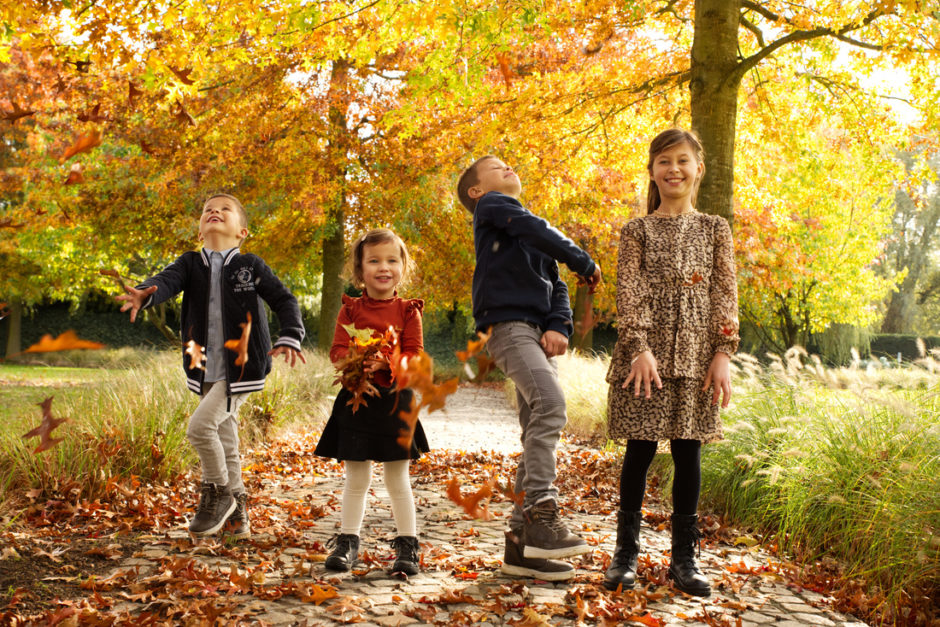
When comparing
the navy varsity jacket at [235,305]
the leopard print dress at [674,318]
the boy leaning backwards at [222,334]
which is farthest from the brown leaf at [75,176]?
the leopard print dress at [674,318]

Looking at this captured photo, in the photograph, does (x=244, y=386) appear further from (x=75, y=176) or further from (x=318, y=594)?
(x=75, y=176)

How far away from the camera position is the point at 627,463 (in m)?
3.21

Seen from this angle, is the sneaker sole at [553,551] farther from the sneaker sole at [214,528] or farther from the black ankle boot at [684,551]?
the sneaker sole at [214,528]

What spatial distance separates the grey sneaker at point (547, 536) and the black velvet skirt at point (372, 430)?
61 centimetres

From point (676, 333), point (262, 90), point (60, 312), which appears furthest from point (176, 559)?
point (60, 312)

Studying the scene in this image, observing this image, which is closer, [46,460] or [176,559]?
[176,559]

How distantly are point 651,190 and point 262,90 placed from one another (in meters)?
8.48

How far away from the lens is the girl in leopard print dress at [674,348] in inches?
121

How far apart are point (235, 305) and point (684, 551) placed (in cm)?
260

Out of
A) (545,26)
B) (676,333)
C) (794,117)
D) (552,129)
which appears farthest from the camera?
(794,117)

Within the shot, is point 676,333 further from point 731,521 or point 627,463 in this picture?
point 731,521

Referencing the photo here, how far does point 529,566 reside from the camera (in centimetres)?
318

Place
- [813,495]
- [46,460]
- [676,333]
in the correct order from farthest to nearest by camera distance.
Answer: [46,460] → [813,495] → [676,333]

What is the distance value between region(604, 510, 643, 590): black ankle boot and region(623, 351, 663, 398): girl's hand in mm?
571
